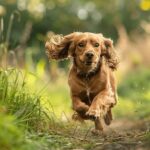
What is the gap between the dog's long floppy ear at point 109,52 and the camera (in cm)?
719

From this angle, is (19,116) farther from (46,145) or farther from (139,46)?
(139,46)

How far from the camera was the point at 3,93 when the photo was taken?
5863mm

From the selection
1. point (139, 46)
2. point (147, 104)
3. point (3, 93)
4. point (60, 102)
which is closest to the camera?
point (3, 93)

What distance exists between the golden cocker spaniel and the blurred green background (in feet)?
0.99

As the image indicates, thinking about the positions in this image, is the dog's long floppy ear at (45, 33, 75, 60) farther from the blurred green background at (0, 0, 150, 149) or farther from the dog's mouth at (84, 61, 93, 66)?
the dog's mouth at (84, 61, 93, 66)

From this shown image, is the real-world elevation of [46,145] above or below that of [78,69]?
below

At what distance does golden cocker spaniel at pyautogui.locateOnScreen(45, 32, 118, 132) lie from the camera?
652cm

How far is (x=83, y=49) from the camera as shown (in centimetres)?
670

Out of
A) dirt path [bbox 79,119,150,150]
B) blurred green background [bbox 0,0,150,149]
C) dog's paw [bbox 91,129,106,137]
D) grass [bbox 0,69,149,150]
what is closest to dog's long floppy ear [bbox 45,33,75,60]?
blurred green background [bbox 0,0,150,149]

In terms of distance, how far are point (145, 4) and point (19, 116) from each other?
98.9 inches

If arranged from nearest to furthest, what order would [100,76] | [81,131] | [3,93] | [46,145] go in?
[46,145] < [3,93] < [81,131] < [100,76]

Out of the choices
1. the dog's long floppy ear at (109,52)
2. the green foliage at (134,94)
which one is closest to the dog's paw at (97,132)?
the dog's long floppy ear at (109,52)

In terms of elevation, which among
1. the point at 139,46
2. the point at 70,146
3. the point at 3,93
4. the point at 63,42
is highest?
the point at 139,46

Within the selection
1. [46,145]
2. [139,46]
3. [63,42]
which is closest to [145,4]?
[63,42]
